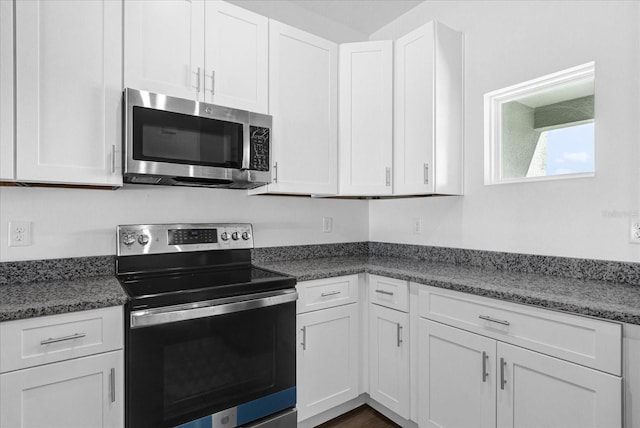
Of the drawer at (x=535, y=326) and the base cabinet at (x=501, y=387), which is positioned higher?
the drawer at (x=535, y=326)

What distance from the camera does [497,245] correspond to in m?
2.12

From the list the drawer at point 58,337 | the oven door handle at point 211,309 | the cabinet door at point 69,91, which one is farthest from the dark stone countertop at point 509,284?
the cabinet door at point 69,91

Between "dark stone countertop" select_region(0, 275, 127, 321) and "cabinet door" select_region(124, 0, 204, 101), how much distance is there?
3.09ft

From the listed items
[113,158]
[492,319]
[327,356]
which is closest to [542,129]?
[492,319]

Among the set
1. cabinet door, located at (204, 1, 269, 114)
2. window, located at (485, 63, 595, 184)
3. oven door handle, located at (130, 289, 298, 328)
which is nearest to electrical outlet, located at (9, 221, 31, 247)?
oven door handle, located at (130, 289, 298, 328)

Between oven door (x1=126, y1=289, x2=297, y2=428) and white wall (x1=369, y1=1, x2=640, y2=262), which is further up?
white wall (x1=369, y1=1, x2=640, y2=262)

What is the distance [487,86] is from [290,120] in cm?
123

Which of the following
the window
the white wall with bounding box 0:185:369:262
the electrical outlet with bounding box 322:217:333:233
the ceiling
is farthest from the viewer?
the electrical outlet with bounding box 322:217:333:233

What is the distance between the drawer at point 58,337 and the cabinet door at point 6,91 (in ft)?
2.03

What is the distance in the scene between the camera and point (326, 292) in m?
2.02

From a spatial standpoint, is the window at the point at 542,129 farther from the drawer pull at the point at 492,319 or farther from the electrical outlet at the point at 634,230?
the drawer pull at the point at 492,319

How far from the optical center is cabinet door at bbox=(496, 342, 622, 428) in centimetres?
122

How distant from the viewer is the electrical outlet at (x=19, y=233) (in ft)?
5.44

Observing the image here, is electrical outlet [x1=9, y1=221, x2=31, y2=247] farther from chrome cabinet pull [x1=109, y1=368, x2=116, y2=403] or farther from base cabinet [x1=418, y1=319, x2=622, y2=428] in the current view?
base cabinet [x1=418, y1=319, x2=622, y2=428]
